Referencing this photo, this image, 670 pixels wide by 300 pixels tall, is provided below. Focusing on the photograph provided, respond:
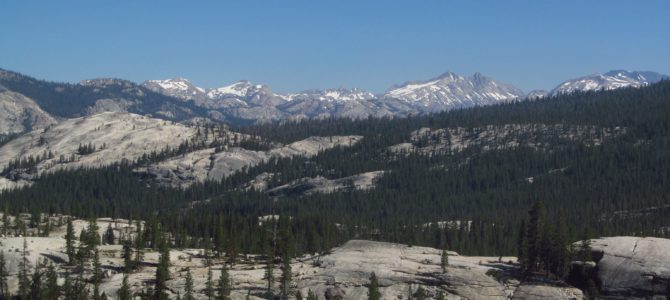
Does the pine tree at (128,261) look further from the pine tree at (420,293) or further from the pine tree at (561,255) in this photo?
the pine tree at (561,255)

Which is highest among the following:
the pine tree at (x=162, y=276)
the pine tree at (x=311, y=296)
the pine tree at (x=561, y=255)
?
the pine tree at (x=561, y=255)

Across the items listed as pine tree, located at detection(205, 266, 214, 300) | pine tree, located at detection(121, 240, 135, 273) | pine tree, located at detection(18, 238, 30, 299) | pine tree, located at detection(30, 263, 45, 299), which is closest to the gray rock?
pine tree, located at detection(205, 266, 214, 300)

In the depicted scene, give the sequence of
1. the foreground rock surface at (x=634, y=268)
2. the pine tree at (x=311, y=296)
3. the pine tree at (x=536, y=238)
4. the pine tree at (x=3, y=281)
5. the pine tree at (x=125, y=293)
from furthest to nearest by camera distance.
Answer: the pine tree at (x=536, y=238) < the pine tree at (x=3, y=281) < the foreground rock surface at (x=634, y=268) < the pine tree at (x=311, y=296) < the pine tree at (x=125, y=293)

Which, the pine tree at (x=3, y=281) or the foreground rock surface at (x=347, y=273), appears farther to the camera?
the pine tree at (x=3, y=281)

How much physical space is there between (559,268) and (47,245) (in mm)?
108873

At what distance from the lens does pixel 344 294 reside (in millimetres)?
137750

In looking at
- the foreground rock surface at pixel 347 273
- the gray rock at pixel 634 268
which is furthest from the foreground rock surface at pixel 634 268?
the foreground rock surface at pixel 347 273

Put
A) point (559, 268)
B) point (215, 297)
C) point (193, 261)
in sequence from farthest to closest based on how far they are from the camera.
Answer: point (193, 261)
point (559, 268)
point (215, 297)

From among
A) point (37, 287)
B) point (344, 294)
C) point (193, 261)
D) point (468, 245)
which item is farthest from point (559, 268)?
point (37, 287)

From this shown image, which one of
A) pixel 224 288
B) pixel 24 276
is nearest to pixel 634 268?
pixel 224 288

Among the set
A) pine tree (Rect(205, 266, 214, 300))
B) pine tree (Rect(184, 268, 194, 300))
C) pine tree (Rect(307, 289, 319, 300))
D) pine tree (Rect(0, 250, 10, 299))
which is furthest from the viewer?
pine tree (Rect(0, 250, 10, 299))

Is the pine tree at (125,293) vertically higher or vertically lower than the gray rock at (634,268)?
lower

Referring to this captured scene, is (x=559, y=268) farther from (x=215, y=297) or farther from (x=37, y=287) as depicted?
(x=37, y=287)

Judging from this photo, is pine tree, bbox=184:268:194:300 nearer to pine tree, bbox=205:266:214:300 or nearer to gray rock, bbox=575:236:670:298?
pine tree, bbox=205:266:214:300
